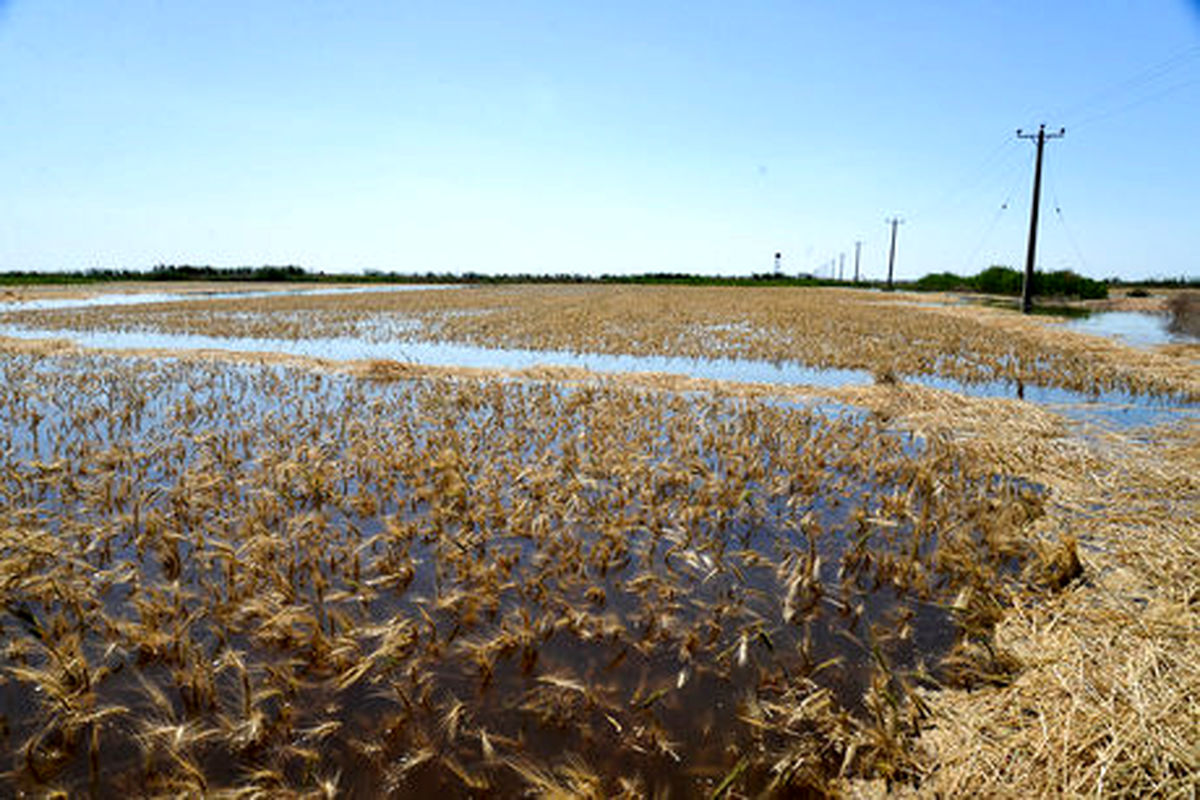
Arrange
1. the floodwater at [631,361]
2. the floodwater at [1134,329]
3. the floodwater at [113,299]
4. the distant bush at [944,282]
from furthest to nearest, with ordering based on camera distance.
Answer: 1. the distant bush at [944,282]
2. the floodwater at [113,299]
3. the floodwater at [1134,329]
4. the floodwater at [631,361]

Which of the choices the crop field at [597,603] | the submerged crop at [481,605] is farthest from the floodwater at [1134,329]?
the submerged crop at [481,605]

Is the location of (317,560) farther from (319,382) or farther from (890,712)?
(319,382)

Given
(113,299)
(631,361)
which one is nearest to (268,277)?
(113,299)

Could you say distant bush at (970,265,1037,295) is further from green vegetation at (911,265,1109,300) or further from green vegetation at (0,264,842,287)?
green vegetation at (0,264,842,287)

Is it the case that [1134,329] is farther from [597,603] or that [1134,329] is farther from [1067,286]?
[1067,286]

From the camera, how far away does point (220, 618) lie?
4797 mm

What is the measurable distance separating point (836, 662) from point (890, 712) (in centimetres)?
56

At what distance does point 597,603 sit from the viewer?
5211 millimetres

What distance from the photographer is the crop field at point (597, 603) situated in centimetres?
346

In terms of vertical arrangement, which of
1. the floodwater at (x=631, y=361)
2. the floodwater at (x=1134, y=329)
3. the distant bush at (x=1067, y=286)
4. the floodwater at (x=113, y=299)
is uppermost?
the distant bush at (x=1067, y=286)

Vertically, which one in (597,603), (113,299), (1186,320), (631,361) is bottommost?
(597,603)

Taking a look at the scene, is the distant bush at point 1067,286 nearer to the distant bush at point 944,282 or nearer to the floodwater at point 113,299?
the distant bush at point 944,282

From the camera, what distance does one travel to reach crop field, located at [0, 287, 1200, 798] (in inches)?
136

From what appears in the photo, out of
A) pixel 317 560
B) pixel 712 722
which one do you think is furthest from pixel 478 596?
pixel 712 722
